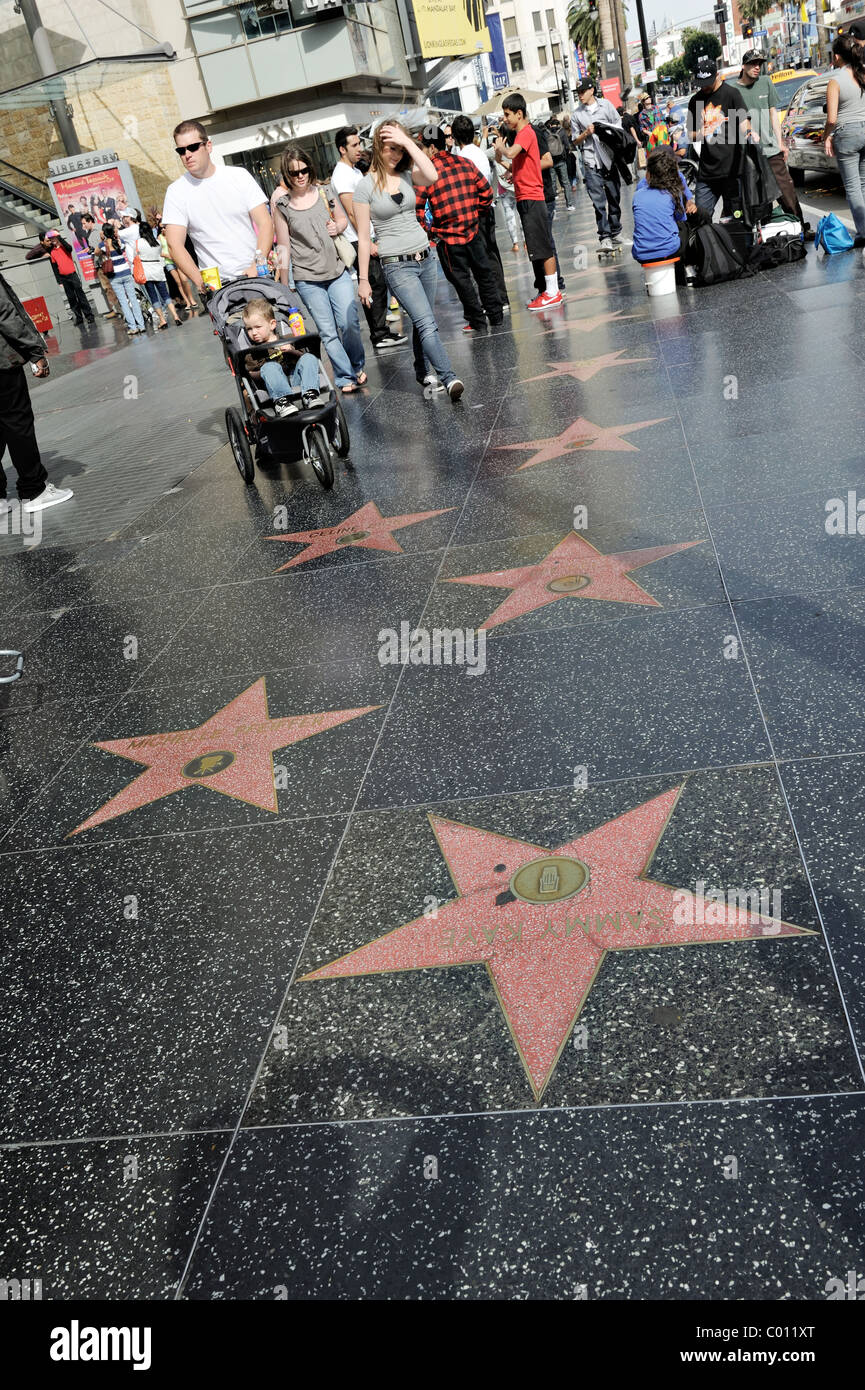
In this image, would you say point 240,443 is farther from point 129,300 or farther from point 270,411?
point 129,300

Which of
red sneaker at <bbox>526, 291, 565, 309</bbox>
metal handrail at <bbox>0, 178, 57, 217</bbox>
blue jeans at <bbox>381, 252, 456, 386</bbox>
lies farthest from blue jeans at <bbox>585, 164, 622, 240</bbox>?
metal handrail at <bbox>0, 178, 57, 217</bbox>

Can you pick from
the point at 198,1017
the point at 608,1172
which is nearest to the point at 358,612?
the point at 198,1017

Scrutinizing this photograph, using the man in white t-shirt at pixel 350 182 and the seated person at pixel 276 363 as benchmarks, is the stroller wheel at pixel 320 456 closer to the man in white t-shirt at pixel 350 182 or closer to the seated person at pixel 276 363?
the seated person at pixel 276 363

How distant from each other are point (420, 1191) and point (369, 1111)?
0.26 metres

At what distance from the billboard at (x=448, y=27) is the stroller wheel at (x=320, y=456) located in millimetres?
35710

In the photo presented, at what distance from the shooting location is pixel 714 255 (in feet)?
34.9

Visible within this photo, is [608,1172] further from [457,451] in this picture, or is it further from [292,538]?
[457,451]

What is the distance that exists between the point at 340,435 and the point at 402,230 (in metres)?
1.88

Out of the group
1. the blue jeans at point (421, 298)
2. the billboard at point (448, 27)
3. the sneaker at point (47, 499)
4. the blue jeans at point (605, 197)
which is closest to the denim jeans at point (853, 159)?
the blue jeans at point (421, 298)

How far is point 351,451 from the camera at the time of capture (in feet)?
26.4

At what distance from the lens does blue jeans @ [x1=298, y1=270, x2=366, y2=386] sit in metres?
9.02

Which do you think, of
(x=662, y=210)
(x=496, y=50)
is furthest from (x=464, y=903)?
(x=496, y=50)

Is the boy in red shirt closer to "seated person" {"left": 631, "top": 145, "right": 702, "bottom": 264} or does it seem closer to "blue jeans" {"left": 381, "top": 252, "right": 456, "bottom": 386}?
"seated person" {"left": 631, "top": 145, "right": 702, "bottom": 264}

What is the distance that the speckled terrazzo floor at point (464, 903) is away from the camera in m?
2.07
